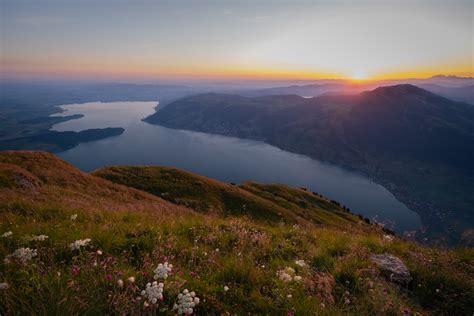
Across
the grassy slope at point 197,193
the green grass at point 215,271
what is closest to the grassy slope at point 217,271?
the green grass at point 215,271

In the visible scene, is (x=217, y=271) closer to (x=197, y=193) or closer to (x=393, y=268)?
(x=393, y=268)

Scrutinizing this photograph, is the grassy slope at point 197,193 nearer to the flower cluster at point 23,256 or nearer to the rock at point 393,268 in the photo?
the rock at point 393,268

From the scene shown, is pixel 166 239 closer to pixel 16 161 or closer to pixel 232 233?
pixel 232 233

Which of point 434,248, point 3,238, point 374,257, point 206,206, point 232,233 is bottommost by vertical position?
point 206,206

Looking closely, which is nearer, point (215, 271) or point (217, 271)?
point (217, 271)

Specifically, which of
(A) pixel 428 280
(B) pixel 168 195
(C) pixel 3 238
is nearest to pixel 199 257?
(C) pixel 3 238

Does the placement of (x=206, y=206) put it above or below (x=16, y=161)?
below

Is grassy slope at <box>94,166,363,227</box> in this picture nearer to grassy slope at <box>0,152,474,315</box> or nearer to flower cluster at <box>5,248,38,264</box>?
grassy slope at <box>0,152,474,315</box>

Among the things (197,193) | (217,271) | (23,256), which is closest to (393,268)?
(217,271)
